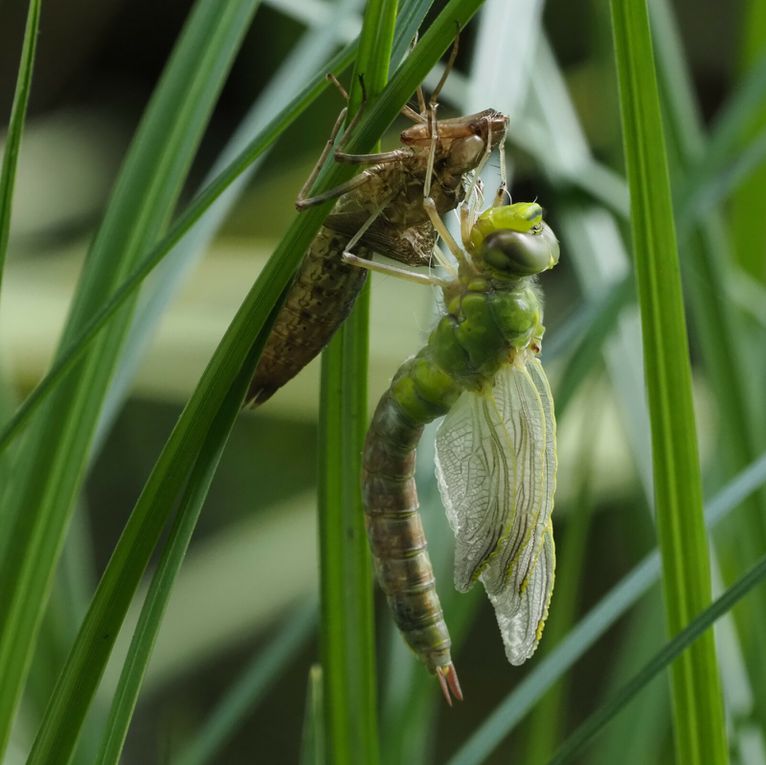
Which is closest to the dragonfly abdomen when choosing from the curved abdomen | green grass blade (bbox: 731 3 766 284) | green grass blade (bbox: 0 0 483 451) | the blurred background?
the curved abdomen

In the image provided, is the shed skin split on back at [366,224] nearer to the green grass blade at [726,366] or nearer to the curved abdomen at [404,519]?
the curved abdomen at [404,519]

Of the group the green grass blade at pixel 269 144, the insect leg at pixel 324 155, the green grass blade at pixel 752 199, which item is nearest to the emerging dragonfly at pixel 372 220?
the insect leg at pixel 324 155

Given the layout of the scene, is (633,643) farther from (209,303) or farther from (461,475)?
(209,303)

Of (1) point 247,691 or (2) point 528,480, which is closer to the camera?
(2) point 528,480

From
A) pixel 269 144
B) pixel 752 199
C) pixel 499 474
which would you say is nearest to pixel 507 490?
pixel 499 474

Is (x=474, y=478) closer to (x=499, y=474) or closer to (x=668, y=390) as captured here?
(x=499, y=474)

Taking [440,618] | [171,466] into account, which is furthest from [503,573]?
[171,466]

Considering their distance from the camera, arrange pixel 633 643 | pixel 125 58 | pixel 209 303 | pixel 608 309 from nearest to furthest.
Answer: pixel 608 309 → pixel 633 643 → pixel 209 303 → pixel 125 58
